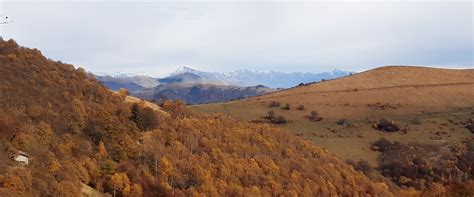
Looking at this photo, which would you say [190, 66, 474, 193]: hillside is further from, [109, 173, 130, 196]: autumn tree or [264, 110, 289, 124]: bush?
[109, 173, 130, 196]: autumn tree

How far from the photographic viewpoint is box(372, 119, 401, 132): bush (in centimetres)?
16279

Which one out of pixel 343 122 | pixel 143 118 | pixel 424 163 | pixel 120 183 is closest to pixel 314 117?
pixel 343 122

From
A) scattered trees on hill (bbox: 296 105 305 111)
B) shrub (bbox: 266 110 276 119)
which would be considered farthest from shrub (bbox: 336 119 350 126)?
shrub (bbox: 266 110 276 119)

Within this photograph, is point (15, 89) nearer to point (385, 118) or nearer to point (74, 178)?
point (74, 178)

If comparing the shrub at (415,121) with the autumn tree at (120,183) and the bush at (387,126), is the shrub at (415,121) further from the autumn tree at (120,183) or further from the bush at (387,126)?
the autumn tree at (120,183)

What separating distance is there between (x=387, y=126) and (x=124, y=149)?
357 feet

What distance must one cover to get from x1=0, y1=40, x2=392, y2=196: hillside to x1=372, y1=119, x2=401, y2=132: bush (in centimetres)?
5588

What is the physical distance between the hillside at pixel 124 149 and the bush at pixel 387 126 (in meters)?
55.9

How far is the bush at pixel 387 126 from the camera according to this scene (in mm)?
162788

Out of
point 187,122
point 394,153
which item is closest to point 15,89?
point 187,122

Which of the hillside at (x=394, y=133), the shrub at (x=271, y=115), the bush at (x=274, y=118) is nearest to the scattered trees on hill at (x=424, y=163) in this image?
the hillside at (x=394, y=133)

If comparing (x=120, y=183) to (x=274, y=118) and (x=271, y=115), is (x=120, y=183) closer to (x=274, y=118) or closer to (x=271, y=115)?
(x=274, y=118)

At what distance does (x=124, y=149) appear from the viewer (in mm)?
73000

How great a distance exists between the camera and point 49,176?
55.4 meters
